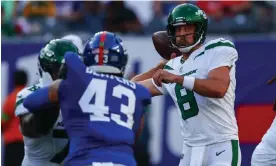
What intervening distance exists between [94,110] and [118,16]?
275 inches

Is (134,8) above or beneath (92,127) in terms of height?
beneath

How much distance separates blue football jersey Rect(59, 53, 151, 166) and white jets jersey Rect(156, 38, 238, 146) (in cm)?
124

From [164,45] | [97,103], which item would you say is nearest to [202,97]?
[164,45]

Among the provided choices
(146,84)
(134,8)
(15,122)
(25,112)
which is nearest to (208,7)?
(134,8)

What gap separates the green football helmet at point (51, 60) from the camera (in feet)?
19.0

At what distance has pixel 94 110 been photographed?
15.9ft

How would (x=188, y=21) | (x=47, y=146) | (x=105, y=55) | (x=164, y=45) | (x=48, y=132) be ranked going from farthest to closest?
(x=164, y=45) < (x=188, y=21) < (x=47, y=146) < (x=48, y=132) < (x=105, y=55)

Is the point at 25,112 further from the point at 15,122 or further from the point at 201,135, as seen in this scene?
the point at 15,122

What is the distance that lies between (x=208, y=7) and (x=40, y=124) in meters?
7.25

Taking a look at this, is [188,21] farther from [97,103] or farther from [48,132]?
[97,103]

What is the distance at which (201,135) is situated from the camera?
19.8ft

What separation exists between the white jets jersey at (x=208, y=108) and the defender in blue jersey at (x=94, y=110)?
45.8 inches

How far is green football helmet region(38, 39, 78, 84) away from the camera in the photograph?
5805 millimetres

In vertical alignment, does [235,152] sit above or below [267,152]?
above
